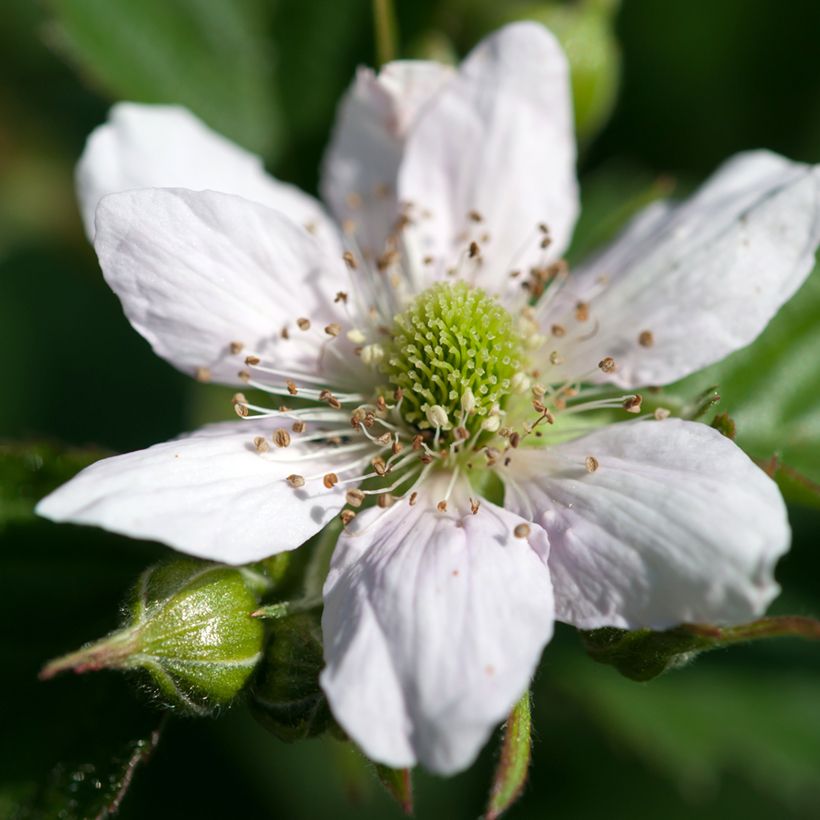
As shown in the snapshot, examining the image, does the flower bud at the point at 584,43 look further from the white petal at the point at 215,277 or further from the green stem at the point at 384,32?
the white petal at the point at 215,277

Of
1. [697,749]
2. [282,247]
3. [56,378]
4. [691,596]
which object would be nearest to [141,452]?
[282,247]

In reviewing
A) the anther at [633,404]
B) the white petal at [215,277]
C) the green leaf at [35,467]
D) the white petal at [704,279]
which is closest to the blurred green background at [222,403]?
the green leaf at [35,467]

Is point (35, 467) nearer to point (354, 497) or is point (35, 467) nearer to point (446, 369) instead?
point (354, 497)

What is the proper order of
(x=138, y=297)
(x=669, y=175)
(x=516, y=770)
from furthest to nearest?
(x=669, y=175) < (x=138, y=297) < (x=516, y=770)

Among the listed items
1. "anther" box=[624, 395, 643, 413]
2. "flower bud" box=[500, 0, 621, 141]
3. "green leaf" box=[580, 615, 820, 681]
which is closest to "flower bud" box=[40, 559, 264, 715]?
"green leaf" box=[580, 615, 820, 681]

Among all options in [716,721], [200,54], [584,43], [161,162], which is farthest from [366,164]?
[716,721]

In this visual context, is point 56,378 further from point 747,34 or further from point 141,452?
point 747,34

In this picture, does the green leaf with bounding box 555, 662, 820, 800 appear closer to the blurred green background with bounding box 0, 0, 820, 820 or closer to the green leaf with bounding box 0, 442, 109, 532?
the blurred green background with bounding box 0, 0, 820, 820
